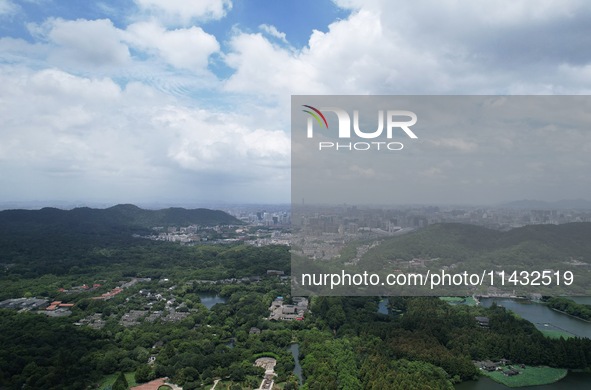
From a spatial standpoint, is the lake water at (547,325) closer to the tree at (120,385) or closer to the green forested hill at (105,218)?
the tree at (120,385)

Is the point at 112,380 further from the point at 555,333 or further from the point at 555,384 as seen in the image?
the point at 555,333

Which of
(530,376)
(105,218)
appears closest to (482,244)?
(530,376)

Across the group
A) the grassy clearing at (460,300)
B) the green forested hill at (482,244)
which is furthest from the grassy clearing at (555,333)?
the grassy clearing at (460,300)

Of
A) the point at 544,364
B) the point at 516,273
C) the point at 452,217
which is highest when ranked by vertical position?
the point at 452,217

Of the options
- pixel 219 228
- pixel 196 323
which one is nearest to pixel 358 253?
pixel 196 323

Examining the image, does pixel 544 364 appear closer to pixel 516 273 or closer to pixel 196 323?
pixel 516 273

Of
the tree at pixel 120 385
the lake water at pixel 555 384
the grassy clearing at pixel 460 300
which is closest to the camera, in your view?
the tree at pixel 120 385
